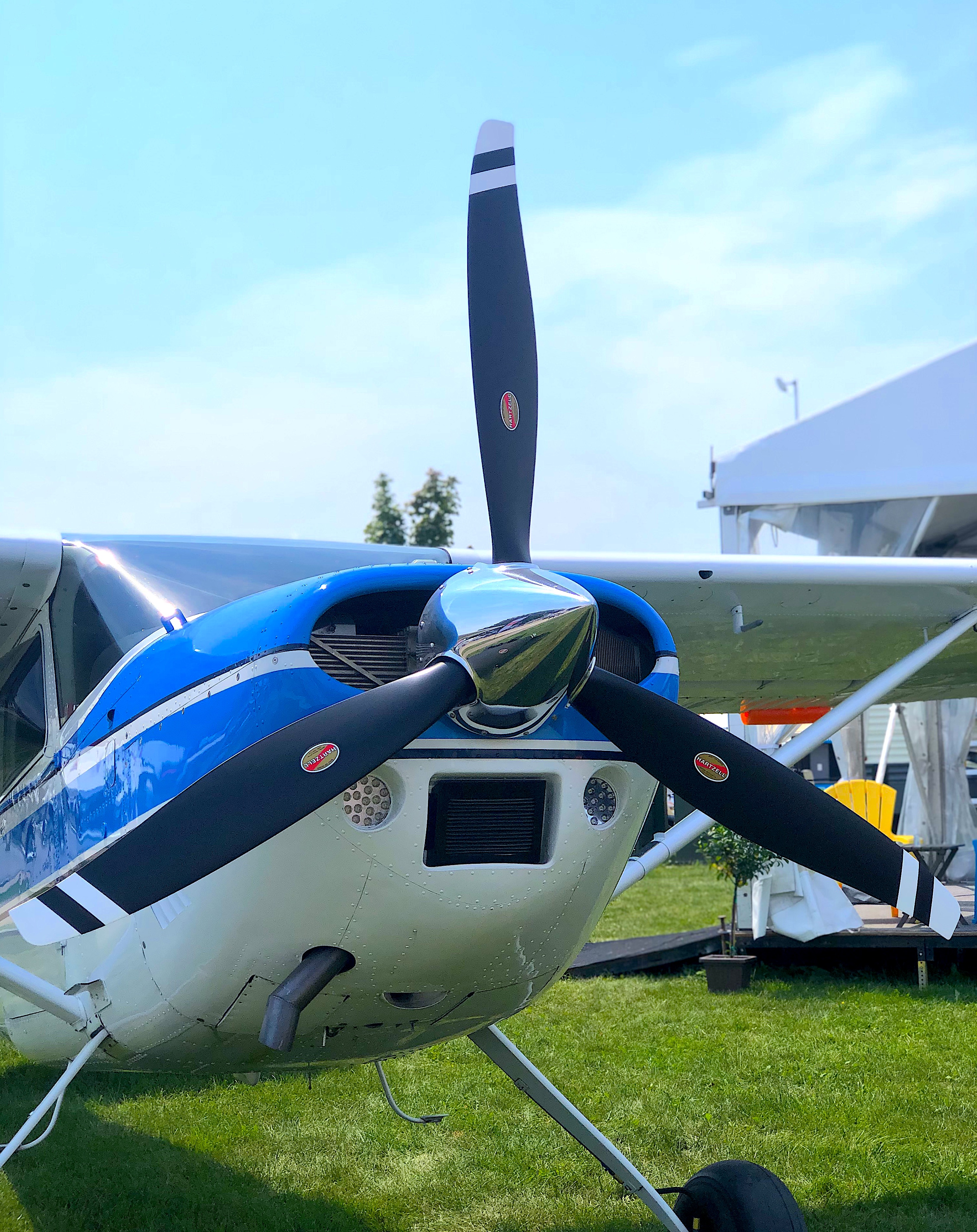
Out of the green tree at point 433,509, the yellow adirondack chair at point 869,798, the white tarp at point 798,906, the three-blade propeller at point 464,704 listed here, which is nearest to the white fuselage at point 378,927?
the three-blade propeller at point 464,704

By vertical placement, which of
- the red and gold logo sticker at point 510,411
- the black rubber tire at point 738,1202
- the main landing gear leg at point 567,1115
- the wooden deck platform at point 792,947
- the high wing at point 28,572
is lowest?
the wooden deck platform at point 792,947

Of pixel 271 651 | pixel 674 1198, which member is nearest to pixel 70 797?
pixel 271 651

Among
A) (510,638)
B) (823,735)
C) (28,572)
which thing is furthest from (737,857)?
(510,638)

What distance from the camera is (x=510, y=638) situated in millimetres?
2572

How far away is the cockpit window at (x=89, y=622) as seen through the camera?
3752mm

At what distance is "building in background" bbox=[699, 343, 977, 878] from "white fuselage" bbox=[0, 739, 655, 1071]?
10.1 metres

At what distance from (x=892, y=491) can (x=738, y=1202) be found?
1017 centimetres

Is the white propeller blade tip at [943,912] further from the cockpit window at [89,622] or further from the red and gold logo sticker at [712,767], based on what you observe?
the cockpit window at [89,622]

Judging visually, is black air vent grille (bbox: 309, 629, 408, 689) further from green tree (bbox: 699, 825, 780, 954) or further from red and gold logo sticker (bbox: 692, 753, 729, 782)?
green tree (bbox: 699, 825, 780, 954)

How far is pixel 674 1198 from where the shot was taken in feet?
15.6

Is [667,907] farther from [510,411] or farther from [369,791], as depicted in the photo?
[369,791]

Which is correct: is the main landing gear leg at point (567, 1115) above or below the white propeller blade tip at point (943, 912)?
below

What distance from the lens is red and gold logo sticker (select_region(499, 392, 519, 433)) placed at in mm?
3264

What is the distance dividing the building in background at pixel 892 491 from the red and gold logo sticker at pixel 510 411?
32.5ft
